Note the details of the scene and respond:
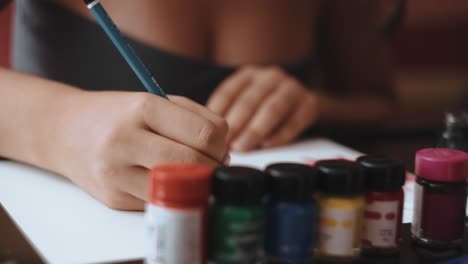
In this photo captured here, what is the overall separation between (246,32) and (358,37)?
0.85 feet

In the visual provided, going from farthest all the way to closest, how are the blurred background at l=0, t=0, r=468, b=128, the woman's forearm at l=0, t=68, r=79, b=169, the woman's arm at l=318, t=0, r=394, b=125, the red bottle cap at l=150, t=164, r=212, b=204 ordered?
the blurred background at l=0, t=0, r=468, b=128
the woman's arm at l=318, t=0, r=394, b=125
the woman's forearm at l=0, t=68, r=79, b=169
the red bottle cap at l=150, t=164, r=212, b=204

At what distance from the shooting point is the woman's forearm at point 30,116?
1.89 ft

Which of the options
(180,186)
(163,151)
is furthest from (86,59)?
(180,186)

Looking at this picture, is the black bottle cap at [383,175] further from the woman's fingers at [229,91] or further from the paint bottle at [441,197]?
the woman's fingers at [229,91]

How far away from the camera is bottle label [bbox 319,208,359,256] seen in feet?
1.30

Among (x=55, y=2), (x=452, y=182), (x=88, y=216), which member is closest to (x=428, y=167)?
(x=452, y=182)

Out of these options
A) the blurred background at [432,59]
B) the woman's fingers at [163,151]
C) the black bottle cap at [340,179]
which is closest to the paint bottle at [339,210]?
the black bottle cap at [340,179]

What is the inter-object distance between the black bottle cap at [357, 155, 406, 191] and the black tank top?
1.31 ft

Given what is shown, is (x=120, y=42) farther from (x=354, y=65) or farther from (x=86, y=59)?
(x=354, y=65)

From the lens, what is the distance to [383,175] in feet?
1.36

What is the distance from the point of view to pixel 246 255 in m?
0.38

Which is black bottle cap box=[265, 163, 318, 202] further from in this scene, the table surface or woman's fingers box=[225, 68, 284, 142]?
woman's fingers box=[225, 68, 284, 142]

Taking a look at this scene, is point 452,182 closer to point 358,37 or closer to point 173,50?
point 173,50

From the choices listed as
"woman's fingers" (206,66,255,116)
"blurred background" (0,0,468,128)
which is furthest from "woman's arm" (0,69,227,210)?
"blurred background" (0,0,468,128)
